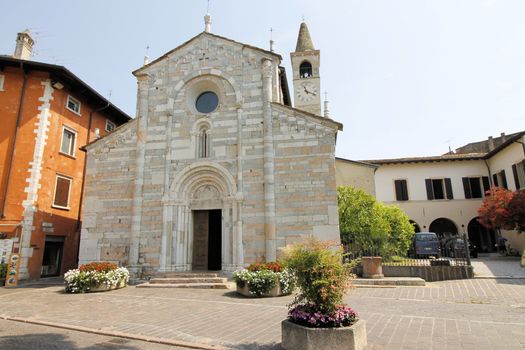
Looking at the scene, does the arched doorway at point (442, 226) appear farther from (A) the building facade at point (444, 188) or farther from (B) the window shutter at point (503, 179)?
(B) the window shutter at point (503, 179)

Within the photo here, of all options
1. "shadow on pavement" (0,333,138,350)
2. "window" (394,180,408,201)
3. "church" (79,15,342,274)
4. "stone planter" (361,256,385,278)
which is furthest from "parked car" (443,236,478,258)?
"shadow on pavement" (0,333,138,350)

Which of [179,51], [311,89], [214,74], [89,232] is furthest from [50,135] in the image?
[311,89]

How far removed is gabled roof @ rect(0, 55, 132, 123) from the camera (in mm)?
16353

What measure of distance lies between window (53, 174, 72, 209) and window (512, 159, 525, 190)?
27901mm

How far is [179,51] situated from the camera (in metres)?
16.5

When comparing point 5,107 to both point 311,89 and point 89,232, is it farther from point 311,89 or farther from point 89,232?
point 311,89

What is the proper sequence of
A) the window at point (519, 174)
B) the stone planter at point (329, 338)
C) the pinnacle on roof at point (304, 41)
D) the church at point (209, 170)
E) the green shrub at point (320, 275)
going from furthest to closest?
the pinnacle on roof at point (304, 41) → the window at point (519, 174) → the church at point (209, 170) → the green shrub at point (320, 275) → the stone planter at point (329, 338)

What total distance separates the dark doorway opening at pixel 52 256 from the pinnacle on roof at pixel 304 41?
19642 millimetres

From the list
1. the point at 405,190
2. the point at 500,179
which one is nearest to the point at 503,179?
the point at 500,179

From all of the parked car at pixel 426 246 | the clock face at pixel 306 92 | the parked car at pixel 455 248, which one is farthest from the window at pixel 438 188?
the clock face at pixel 306 92

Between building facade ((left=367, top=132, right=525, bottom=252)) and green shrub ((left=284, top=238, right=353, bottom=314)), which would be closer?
green shrub ((left=284, top=238, right=353, bottom=314))

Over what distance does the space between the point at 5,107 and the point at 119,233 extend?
897 centimetres

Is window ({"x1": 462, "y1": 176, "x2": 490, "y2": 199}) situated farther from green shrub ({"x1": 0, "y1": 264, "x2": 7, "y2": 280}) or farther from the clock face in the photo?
green shrub ({"x1": 0, "y1": 264, "x2": 7, "y2": 280})

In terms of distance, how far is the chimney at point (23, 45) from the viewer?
61.8 feet
